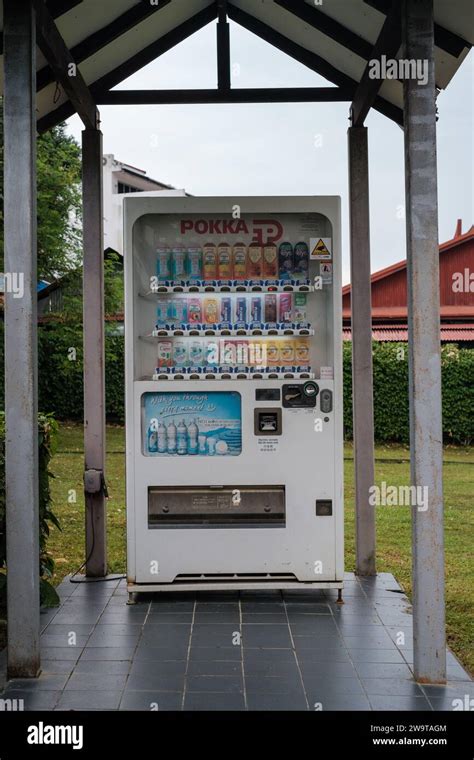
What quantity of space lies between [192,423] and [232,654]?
1679 mm

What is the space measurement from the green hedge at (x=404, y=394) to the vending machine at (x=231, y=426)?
10.0 metres

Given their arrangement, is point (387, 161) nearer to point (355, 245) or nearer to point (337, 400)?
point (355, 245)

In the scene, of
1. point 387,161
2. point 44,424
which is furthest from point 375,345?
point 44,424

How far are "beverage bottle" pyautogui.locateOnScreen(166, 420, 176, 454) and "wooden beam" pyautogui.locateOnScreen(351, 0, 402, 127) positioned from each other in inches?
99.6

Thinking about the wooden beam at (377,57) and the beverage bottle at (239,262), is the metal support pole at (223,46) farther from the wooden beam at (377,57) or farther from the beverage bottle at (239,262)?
the beverage bottle at (239,262)

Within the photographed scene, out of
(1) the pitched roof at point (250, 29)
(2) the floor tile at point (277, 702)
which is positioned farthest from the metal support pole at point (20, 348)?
(2) the floor tile at point (277, 702)

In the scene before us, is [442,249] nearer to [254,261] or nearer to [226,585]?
[254,261]

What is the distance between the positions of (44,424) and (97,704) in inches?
85.8

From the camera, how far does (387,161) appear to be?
7816 millimetres

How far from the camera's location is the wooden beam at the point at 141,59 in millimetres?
5812

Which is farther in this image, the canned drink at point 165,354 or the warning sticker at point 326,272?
the canned drink at point 165,354

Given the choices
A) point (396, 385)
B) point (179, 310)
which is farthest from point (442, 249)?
point (179, 310)

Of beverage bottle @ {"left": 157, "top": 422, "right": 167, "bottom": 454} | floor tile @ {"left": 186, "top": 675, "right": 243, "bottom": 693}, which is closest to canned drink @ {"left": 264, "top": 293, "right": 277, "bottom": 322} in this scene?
beverage bottle @ {"left": 157, "top": 422, "right": 167, "bottom": 454}
